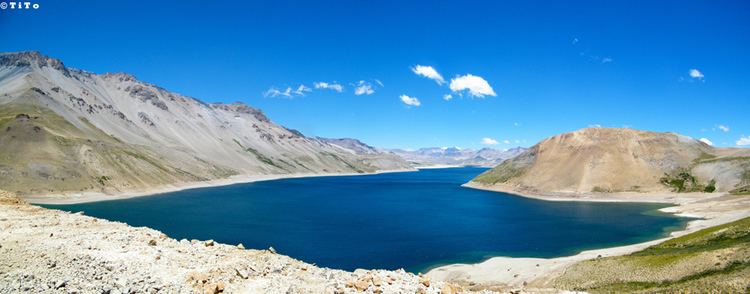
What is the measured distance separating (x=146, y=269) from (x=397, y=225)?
85.1 meters

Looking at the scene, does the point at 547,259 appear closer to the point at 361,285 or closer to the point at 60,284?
the point at 361,285

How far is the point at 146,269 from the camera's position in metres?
24.8

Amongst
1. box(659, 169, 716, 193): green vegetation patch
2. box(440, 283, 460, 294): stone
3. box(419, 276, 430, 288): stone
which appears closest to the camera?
box(440, 283, 460, 294): stone

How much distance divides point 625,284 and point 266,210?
351ft

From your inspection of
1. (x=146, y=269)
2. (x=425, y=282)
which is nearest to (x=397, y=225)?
(x=425, y=282)

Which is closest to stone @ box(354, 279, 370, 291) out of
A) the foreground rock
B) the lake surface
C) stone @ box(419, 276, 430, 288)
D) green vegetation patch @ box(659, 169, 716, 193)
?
the foreground rock

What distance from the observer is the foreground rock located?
22.5 m

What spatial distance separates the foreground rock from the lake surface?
37.3m

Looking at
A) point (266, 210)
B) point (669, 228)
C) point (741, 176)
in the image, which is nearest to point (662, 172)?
point (741, 176)

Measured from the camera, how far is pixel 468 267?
6256cm

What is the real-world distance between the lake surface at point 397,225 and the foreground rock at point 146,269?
1468 inches

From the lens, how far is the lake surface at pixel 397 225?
249 ft

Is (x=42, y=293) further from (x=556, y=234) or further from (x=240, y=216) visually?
(x=240, y=216)

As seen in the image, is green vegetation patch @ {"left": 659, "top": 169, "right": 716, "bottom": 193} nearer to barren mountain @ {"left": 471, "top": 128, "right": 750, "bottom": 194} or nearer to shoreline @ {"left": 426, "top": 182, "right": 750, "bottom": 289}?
barren mountain @ {"left": 471, "top": 128, "right": 750, "bottom": 194}
